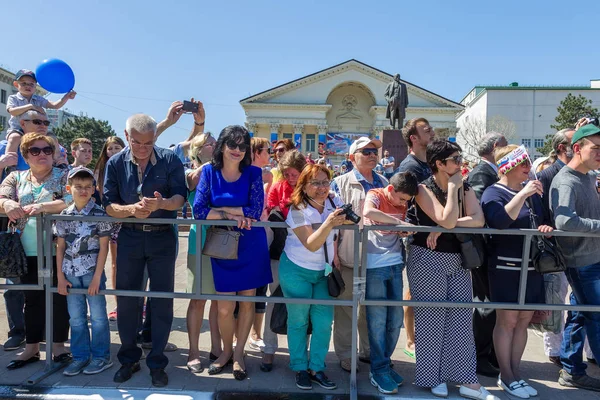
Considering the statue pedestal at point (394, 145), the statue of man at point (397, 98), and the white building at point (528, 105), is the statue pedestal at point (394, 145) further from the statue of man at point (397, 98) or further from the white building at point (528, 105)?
the white building at point (528, 105)

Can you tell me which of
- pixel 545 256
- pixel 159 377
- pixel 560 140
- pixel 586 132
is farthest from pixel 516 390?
pixel 159 377

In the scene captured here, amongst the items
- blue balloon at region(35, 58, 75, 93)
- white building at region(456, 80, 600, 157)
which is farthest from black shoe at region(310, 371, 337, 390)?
white building at region(456, 80, 600, 157)

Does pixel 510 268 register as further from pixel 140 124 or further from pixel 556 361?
pixel 140 124

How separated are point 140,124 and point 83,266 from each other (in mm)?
1284

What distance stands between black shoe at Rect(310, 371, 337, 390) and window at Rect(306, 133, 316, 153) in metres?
58.2

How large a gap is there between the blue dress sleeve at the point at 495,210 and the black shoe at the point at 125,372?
3.17 meters

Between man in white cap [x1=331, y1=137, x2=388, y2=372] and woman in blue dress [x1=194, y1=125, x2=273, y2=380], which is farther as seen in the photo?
man in white cap [x1=331, y1=137, x2=388, y2=372]

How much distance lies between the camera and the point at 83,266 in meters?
3.61

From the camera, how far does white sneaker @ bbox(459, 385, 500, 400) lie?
3.31m

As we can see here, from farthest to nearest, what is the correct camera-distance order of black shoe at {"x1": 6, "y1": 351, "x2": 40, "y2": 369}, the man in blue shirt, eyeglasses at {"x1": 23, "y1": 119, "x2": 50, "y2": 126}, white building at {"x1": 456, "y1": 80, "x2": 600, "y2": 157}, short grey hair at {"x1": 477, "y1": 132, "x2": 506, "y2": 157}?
white building at {"x1": 456, "y1": 80, "x2": 600, "y2": 157} < short grey hair at {"x1": 477, "y1": 132, "x2": 506, "y2": 157} < eyeglasses at {"x1": 23, "y1": 119, "x2": 50, "y2": 126} < black shoe at {"x1": 6, "y1": 351, "x2": 40, "y2": 369} < the man in blue shirt

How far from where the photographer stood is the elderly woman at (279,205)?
391 cm

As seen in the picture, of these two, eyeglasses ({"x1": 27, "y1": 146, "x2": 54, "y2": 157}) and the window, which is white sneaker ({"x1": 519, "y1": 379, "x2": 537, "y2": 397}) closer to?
eyeglasses ({"x1": 27, "y1": 146, "x2": 54, "y2": 157})

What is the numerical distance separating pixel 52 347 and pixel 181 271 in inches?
166

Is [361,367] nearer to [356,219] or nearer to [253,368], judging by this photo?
[253,368]
